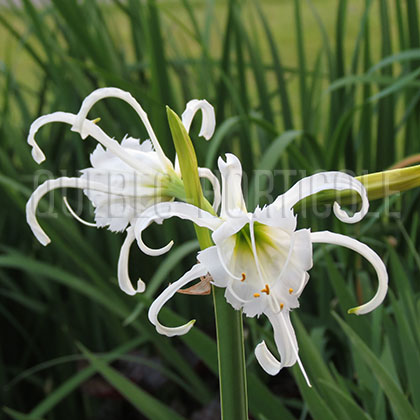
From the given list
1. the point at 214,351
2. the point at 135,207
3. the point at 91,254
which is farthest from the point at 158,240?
the point at 135,207

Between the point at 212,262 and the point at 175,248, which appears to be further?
the point at 175,248

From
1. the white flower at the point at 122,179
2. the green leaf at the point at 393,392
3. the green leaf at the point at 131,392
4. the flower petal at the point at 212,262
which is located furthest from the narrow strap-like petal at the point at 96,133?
the green leaf at the point at 131,392

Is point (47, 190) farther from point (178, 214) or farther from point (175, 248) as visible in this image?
point (175, 248)

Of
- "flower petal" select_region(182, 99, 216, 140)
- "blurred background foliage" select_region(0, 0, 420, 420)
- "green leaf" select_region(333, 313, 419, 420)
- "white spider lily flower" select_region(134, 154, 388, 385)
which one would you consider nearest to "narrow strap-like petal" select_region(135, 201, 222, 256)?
"white spider lily flower" select_region(134, 154, 388, 385)

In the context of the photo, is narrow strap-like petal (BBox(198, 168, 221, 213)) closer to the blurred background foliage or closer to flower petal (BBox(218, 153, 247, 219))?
flower petal (BBox(218, 153, 247, 219))

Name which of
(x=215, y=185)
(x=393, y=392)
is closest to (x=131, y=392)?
(x=393, y=392)

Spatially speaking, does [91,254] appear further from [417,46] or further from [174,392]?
[417,46]
